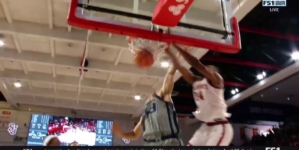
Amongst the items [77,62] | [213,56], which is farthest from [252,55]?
[77,62]

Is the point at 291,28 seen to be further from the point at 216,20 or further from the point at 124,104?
the point at 124,104

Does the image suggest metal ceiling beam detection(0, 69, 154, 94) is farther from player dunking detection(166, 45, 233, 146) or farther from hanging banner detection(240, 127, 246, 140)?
player dunking detection(166, 45, 233, 146)

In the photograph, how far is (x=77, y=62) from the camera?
5621 mm

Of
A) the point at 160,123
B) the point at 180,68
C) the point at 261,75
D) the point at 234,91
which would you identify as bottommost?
the point at 160,123

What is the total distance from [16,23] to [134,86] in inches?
117

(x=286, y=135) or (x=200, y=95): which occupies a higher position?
(x=286, y=135)

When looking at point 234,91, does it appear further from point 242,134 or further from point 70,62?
point 70,62

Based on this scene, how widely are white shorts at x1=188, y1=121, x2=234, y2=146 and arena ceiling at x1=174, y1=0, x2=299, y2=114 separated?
3087 mm

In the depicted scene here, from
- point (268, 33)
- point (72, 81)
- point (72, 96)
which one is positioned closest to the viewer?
point (268, 33)

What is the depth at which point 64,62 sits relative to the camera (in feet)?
18.4

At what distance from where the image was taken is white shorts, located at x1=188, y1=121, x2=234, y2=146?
70.6 inches

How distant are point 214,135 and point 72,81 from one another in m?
5.25

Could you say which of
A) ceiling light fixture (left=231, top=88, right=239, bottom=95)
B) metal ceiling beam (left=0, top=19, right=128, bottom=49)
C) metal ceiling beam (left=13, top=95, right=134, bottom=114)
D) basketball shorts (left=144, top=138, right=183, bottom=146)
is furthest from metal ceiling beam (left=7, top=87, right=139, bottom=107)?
basketball shorts (left=144, top=138, right=183, bottom=146)

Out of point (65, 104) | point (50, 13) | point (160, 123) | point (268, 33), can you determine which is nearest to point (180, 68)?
point (160, 123)
